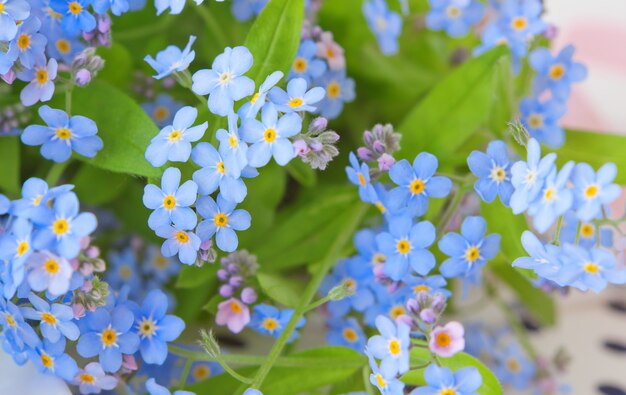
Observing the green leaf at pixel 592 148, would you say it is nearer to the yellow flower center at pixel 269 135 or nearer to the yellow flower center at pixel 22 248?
the yellow flower center at pixel 269 135

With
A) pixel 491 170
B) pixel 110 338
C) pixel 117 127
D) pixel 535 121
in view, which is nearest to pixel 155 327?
pixel 110 338

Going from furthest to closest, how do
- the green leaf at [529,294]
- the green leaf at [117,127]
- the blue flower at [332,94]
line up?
the green leaf at [529,294] < the blue flower at [332,94] < the green leaf at [117,127]

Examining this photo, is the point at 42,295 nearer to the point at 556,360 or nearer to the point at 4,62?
the point at 4,62

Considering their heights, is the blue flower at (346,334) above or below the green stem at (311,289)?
below

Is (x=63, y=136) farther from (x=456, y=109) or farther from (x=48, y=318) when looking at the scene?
(x=456, y=109)

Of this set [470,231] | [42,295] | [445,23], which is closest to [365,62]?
[445,23]

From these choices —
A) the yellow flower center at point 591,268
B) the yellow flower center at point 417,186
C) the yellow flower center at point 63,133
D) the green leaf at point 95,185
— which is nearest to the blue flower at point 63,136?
the yellow flower center at point 63,133
